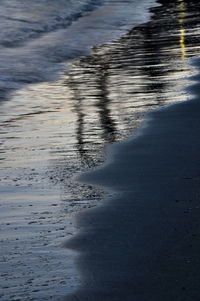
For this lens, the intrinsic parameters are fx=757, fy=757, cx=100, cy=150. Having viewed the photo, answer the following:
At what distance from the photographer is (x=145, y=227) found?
4.03 meters

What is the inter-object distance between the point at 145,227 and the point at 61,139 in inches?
101

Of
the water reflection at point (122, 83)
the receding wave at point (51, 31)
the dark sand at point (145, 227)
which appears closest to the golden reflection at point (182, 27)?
the water reflection at point (122, 83)

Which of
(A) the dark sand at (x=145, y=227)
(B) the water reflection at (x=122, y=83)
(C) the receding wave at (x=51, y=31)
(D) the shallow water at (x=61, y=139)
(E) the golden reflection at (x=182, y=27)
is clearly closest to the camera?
(A) the dark sand at (x=145, y=227)

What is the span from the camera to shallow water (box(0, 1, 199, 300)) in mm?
3656

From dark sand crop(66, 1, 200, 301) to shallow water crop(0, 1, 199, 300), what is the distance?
5.1 inches

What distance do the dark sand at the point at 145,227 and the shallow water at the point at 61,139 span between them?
0.13 metres

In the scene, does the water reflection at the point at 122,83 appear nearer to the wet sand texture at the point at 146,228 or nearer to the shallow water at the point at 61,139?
the shallow water at the point at 61,139

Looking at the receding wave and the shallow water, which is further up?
the shallow water

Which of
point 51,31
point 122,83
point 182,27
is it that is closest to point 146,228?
point 122,83

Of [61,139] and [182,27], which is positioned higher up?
[61,139]

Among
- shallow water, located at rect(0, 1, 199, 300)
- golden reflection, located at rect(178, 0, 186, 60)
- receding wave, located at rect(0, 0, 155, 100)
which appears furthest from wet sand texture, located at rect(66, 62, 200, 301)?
golden reflection, located at rect(178, 0, 186, 60)

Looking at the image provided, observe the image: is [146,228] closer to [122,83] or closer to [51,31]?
[122,83]

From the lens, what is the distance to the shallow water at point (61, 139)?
366 centimetres

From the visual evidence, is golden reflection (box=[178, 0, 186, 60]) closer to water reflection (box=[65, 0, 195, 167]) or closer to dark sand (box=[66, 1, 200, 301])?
water reflection (box=[65, 0, 195, 167])
